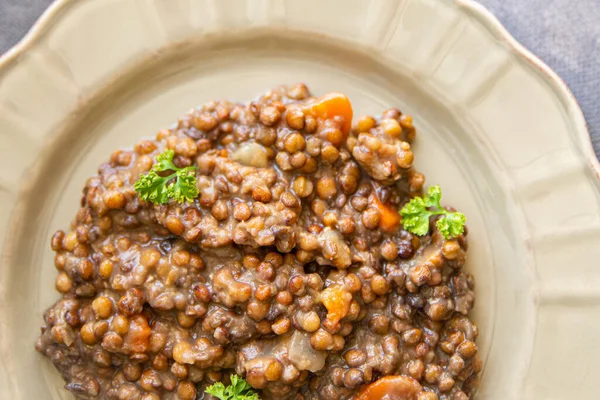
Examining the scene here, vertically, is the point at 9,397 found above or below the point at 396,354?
below

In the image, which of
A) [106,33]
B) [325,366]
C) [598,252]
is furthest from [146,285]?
[598,252]

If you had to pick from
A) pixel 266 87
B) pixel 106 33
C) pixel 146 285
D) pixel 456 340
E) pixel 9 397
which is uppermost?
pixel 266 87

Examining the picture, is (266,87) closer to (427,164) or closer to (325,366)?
(427,164)

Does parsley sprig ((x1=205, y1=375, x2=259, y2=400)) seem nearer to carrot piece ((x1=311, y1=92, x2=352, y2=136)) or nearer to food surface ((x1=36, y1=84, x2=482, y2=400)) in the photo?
food surface ((x1=36, y1=84, x2=482, y2=400))

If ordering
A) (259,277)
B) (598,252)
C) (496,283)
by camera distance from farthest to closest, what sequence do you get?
(496,283) < (598,252) < (259,277)

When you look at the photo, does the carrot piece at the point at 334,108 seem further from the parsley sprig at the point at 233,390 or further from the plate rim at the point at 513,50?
the parsley sprig at the point at 233,390

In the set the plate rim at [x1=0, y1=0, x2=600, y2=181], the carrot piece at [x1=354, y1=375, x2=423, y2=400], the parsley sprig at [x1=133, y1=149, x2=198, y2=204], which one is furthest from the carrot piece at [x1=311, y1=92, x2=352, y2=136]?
the carrot piece at [x1=354, y1=375, x2=423, y2=400]
